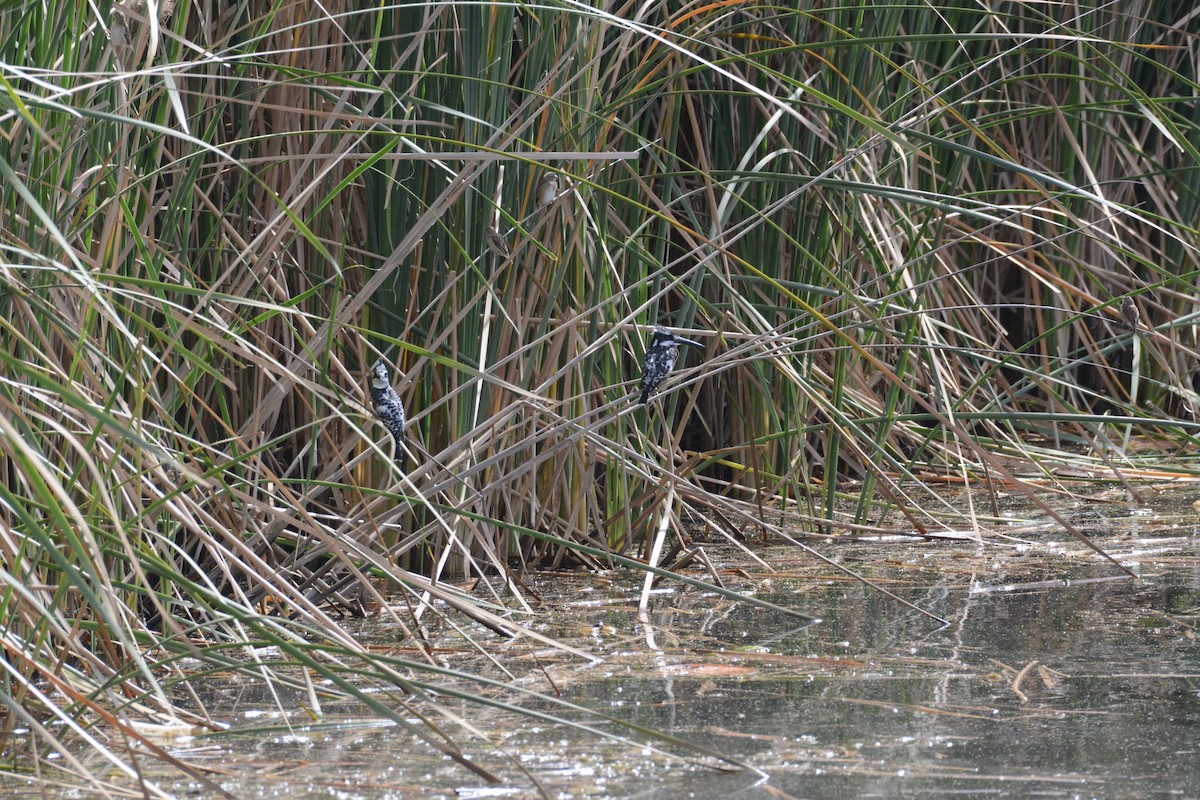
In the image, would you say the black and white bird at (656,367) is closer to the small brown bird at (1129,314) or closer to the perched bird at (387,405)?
the perched bird at (387,405)

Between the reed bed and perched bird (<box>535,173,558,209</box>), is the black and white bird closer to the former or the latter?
the reed bed

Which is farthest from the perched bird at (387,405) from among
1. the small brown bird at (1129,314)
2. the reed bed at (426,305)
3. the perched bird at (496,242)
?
the small brown bird at (1129,314)

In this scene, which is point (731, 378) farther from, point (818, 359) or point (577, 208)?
point (577, 208)

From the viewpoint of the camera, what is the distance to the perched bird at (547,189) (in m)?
2.08

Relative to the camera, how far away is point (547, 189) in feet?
6.89

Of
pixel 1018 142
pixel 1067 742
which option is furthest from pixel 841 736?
pixel 1018 142

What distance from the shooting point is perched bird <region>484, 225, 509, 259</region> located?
2.04 m

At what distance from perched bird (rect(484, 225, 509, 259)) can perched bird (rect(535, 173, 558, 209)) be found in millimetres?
85

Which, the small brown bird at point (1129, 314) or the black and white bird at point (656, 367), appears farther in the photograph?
the small brown bird at point (1129, 314)

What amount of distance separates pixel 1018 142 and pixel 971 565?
5.40ft

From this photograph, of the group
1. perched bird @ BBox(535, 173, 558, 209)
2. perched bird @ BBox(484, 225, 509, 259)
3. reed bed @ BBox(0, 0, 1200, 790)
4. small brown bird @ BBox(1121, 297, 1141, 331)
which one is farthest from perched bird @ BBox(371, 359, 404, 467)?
small brown bird @ BBox(1121, 297, 1141, 331)

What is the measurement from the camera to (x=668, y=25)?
2.04 metres

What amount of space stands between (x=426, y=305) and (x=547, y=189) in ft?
0.81

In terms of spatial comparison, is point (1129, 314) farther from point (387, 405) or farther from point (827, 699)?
point (387, 405)
